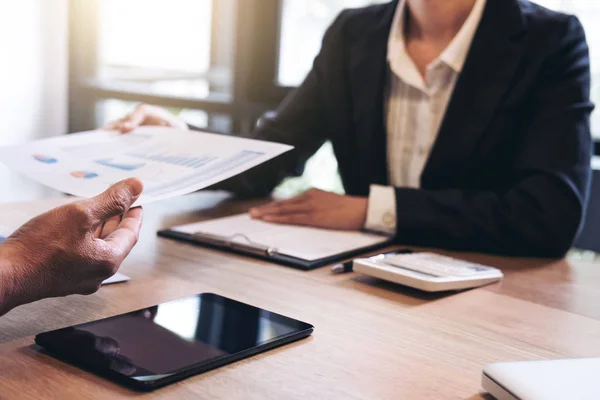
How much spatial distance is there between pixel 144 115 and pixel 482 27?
0.71 meters

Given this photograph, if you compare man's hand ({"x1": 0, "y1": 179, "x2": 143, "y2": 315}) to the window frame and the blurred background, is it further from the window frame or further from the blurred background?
the window frame

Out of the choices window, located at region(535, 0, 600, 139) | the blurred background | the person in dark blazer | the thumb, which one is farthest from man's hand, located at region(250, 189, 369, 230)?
the blurred background

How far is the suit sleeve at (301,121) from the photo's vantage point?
1662mm

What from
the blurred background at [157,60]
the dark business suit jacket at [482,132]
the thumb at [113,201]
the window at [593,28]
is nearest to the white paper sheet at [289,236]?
the dark business suit jacket at [482,132]

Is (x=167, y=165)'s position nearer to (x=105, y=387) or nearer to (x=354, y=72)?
(x=105, y=387)

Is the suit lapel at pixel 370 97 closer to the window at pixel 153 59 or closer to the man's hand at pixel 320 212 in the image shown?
the man's hand at pixel 320 212

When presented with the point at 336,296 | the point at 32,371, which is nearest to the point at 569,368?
the point at 336,296

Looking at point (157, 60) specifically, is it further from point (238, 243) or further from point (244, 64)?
point (238, 243)

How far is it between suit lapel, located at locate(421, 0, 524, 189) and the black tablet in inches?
30.9

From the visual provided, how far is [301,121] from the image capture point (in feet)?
5.61

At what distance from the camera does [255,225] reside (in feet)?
4.11

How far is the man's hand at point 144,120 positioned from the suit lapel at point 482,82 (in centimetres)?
54

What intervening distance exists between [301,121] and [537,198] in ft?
2.10

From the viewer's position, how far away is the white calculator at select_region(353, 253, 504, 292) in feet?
3.01
